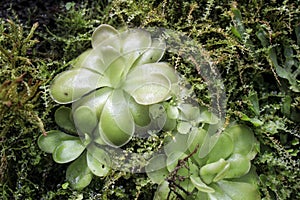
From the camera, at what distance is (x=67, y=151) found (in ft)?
3.91

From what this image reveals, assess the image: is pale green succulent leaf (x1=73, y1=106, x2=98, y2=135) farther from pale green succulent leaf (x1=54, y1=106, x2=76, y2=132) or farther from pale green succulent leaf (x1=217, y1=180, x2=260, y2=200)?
pale green succulent leaf (x1=217, y1=180, x2=260, y2=200)

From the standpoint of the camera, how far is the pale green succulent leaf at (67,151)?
3.88 ft

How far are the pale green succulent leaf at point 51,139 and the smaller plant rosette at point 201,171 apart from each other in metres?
0.26

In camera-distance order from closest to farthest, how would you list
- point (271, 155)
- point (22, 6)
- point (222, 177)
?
1. point (222, 177)
2. point (271, 155)
3. point (22, 6)

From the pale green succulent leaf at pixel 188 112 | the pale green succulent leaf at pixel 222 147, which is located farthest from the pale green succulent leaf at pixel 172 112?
the pale green succulent leaf at pixel 222 147

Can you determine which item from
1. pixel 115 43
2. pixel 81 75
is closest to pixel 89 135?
pixel 81 75

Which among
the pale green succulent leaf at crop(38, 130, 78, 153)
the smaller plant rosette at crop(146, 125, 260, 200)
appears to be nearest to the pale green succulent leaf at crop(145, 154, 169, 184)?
the smaller plant rosette at crop(146, 125, 260, 200)

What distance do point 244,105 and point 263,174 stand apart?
0.71ft

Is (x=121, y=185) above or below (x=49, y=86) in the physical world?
below

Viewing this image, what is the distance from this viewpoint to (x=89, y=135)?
1.20 meters

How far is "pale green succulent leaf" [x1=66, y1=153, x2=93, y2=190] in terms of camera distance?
120cm

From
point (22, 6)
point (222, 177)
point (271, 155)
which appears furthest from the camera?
point (22, 6)

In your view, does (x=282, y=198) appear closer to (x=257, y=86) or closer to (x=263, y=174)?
(x=263, y=174)

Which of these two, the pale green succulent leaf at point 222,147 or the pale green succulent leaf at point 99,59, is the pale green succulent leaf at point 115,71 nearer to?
the pale green succulent leaf at point 99,59
